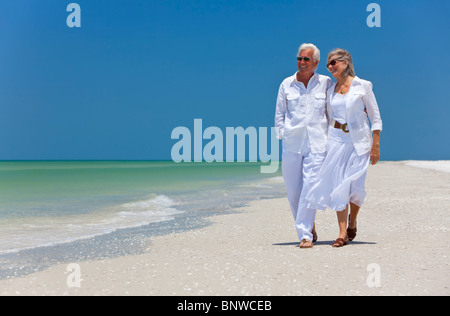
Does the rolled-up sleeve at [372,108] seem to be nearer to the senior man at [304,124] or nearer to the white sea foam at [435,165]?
the senior man at [304,124]

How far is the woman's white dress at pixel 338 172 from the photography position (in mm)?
4762

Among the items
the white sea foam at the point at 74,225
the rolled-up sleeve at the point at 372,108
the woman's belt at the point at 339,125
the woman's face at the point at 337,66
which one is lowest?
the white sea foam at the point at 74,225

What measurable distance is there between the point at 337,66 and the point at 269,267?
2079 millimetres

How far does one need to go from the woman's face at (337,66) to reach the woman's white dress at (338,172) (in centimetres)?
21

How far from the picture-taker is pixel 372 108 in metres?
4.70

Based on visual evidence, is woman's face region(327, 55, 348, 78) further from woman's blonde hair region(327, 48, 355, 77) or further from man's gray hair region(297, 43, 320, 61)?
man's gray hair region(297, 43, 320, 61)

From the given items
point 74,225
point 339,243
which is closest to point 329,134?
point 339,243

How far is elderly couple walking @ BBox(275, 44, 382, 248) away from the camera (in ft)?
15.5

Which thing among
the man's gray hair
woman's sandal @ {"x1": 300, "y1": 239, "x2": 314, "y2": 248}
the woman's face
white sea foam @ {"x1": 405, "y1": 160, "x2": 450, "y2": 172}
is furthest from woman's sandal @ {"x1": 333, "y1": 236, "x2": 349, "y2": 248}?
white sea foam @ {"x1": 405, "y1": 160, "x2": 450, "y2": 172}

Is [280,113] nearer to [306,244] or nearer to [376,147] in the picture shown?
[376,147]

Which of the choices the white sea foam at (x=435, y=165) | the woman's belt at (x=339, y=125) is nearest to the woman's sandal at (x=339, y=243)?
the woman's belt at (x=339, y=125)
